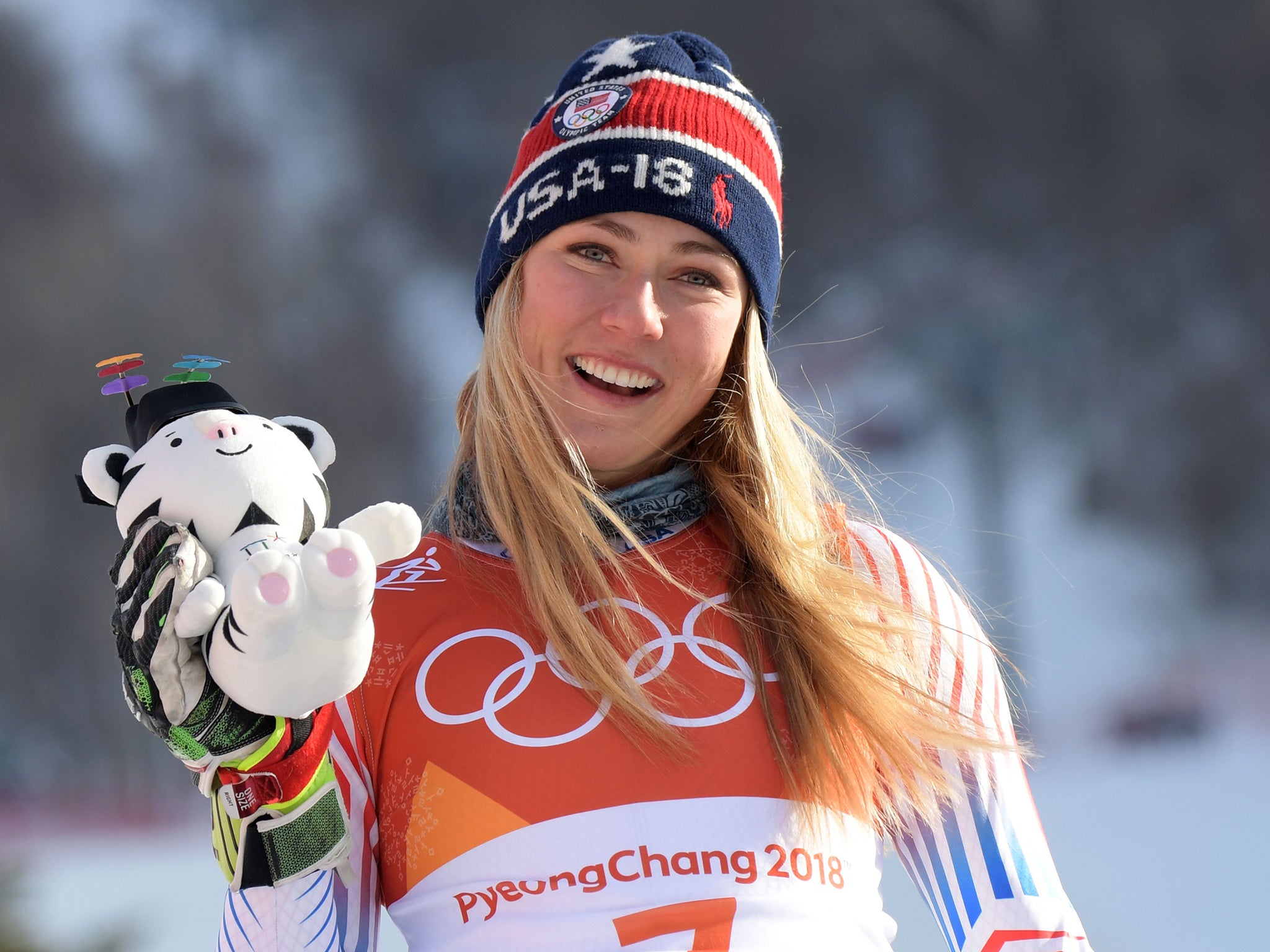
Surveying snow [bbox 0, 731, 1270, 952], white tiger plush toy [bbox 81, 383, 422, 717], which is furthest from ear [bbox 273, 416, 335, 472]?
snow [bbox 0, 731, 1270, 952]

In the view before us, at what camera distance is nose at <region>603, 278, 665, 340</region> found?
124cm

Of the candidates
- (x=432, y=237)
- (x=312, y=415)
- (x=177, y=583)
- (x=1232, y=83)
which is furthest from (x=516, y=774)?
(x=1232, y=83)

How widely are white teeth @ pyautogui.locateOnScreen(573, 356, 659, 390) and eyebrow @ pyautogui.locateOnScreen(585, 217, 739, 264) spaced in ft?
0.47

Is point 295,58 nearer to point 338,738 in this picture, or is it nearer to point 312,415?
point 312,415

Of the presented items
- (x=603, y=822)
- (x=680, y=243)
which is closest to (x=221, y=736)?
(x=603, y=822)

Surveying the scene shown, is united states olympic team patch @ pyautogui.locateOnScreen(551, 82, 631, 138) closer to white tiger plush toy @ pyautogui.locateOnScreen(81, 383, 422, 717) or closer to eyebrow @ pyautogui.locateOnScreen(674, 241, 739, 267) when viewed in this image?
eyebrow @ pyautogui.locateOnScreen(674, 241, 739, 267)

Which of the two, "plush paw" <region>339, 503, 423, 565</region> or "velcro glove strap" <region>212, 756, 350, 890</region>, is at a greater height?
"plush paw" <region>339, 503, 423, 565</region>

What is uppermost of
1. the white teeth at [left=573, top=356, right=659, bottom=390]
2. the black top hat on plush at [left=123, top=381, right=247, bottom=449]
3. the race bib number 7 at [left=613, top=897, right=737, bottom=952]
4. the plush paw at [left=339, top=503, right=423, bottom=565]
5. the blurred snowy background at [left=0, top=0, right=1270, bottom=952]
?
the blurred snowy background at [left=0, top=0, right=1270, bottom=952]

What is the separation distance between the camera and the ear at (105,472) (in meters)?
0.93

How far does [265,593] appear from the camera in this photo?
2.54ft

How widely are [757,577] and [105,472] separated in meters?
0.69

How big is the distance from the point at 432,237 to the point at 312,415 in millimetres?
724

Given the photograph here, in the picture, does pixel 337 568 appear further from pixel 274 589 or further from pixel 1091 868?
pixel 1091 868

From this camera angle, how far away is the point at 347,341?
144 inches
